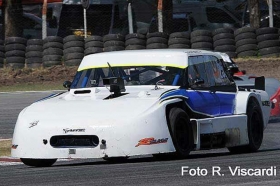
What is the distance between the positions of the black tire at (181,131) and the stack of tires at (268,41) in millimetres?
18587

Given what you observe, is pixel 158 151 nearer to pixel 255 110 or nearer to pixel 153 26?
pixel 255 110

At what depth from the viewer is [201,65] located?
506 inches

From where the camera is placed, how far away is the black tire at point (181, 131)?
11328mm

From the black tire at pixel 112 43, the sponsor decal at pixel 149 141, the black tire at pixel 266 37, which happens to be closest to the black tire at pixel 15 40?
the black tire at pixel 112 43

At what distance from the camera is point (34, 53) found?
3166 centimetres

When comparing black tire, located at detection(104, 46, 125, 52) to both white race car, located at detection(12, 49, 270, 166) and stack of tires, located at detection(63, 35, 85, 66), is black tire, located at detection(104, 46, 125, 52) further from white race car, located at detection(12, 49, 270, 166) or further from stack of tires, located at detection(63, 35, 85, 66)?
white race car, located at detection(12, 49, 270, 166)

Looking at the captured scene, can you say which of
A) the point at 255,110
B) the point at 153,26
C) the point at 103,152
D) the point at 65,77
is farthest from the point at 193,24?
the point at 103,152

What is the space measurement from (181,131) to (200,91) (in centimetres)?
A: 89

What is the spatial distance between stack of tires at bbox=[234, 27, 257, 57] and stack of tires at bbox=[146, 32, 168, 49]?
209 centimetres

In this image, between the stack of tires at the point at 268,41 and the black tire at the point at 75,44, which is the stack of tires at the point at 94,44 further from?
the stack of tires at the point at 268,41

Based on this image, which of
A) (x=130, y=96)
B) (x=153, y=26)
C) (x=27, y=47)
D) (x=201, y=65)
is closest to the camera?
(x=130, y=96)

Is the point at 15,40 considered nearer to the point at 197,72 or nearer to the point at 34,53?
the point at 34,53

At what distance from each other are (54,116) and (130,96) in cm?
94

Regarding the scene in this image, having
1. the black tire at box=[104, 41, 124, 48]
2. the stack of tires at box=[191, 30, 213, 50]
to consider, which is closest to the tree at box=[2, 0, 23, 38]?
the black tire at box=[104, 41, 124, 48]
